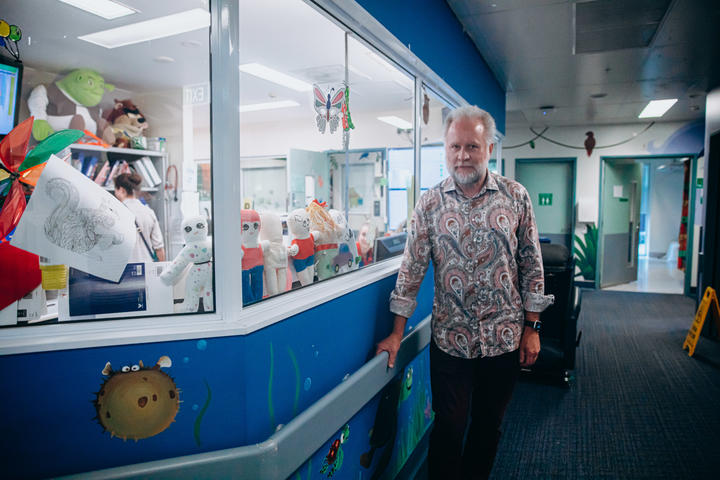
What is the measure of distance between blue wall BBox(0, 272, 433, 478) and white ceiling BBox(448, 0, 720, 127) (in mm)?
2657

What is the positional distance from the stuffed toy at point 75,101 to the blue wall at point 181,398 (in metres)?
2.20

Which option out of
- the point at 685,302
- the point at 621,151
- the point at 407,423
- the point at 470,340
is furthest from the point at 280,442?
the point at 621,151

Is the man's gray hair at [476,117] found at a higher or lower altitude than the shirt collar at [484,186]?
higher

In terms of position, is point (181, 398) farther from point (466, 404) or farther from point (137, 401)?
point (466, 404)

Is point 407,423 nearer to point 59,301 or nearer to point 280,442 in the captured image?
point 280,442

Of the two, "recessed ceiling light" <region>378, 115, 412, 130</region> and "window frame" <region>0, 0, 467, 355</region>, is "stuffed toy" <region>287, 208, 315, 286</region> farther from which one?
"recessed ceiling light" <region>378, 115, 412, 130</region>

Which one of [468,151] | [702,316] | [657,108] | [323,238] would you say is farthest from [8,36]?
[657,108]

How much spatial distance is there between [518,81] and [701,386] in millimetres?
3314

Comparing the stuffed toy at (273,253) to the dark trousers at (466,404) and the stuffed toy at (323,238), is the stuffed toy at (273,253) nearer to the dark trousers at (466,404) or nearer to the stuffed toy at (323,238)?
the stuffed toy at (323,238)

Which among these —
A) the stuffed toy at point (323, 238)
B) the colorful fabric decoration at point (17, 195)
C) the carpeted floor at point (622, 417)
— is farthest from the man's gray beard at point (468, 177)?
the carpeted floor at point (622, 417)

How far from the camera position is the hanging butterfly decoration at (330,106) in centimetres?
206

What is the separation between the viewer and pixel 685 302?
22.4 feet

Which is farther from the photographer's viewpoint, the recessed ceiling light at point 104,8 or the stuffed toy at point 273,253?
the recessed ceiling light at point 104,8

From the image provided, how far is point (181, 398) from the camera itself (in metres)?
1.21
